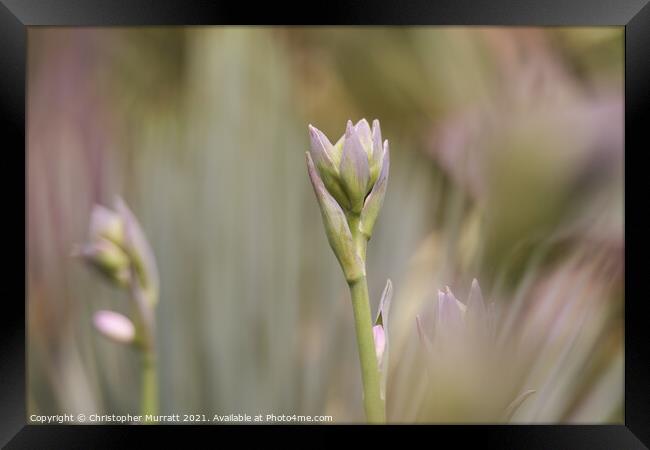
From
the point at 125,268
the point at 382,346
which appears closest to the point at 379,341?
the point at 382,346

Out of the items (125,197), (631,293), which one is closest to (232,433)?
(125,197)

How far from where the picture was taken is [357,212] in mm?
308

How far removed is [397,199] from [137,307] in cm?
18

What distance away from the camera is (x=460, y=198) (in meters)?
0.49

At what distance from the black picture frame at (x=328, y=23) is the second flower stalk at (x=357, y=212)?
169mm

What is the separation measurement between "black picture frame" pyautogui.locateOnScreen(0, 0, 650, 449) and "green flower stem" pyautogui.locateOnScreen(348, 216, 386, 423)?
17cm

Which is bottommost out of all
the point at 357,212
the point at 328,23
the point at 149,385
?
the point at 149,385

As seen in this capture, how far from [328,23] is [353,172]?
20cm

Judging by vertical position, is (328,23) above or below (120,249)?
above

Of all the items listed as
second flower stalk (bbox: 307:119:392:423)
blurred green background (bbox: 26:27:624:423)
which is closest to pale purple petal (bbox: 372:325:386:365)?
second flower stalk (bbox: 307:119:392:423)

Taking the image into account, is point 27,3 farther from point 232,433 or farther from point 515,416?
point 515,416

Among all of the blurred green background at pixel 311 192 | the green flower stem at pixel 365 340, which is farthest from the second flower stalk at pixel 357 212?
the blurred green background at pixel 311 192

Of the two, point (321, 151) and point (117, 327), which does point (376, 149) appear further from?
point (117, 327)

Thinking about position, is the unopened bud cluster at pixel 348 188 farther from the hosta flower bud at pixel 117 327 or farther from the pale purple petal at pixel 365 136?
the hosta flower bud at pixel 117 327
